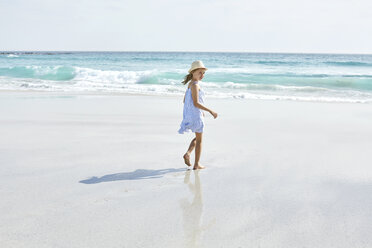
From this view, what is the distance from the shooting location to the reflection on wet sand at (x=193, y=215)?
279cm

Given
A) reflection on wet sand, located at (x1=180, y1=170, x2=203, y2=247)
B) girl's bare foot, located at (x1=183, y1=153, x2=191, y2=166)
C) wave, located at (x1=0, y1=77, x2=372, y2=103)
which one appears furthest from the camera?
wave, located at (x1=0, y1=77, x2=372, y2=103)

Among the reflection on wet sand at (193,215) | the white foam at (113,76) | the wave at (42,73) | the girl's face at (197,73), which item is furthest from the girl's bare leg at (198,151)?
the wave at (42,73)

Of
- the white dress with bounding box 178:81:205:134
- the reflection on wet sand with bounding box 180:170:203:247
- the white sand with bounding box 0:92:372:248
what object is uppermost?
the white dress with bounding box 178:81:205:134

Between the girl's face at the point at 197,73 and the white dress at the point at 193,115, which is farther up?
the girl's face at the point at 197,73

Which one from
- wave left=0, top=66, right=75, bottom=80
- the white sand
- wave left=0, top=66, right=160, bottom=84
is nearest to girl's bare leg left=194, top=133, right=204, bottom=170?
the white sand

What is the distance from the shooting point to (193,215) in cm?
321

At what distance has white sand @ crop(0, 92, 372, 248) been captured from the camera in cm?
285

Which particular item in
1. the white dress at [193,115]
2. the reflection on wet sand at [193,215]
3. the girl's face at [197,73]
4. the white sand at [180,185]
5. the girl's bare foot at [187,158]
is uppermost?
the girl's face at [197,73]

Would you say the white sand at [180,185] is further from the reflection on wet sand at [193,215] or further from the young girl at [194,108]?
the young girl at [194,108]

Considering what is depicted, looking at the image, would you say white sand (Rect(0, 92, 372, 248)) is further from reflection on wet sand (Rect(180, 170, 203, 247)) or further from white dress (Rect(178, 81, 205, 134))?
white dress (Rect(178, 81, 205, 134))

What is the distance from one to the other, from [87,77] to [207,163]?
2189 centimetres

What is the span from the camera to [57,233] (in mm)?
2824

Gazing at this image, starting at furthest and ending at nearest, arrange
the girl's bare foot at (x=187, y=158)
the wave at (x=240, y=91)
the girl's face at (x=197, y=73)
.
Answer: the wave at (x=240, y=91)
the girl's bare foot at (x=187, y=158)
the girl's face at (x=197, y=73)

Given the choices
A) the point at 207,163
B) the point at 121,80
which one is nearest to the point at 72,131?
the point at 207,163
